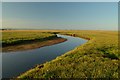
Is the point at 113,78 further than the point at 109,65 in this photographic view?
No

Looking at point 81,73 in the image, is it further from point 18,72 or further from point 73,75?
point 18,72

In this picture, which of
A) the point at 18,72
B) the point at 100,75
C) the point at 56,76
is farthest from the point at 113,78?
the point at 18,72

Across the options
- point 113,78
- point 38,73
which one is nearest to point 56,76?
point 38,73

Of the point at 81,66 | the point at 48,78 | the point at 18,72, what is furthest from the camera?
the point at 18,72

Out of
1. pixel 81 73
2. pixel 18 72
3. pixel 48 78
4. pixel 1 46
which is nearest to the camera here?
pixel 48 78

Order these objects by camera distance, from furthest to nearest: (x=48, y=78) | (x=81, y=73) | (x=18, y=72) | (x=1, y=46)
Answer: (x=1, y=46) < (x=18, y=72) < (x=81, y=73) < (x=48, y=78)

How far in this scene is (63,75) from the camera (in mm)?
13453

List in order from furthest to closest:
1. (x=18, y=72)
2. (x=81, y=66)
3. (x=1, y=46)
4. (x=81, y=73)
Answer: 1. (x=1, y=46)
2. (x=18, y=72)
3. (x=81, y=66)
4. (x=81, y=73)

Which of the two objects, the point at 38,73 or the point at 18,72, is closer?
the point at 38,73

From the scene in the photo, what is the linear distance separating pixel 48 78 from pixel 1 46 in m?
23.4

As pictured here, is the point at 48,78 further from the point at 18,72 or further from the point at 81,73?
the point at 18,72

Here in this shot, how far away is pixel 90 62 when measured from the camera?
1720 cm

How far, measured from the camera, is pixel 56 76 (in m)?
13.3

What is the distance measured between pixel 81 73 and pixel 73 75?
743mm
